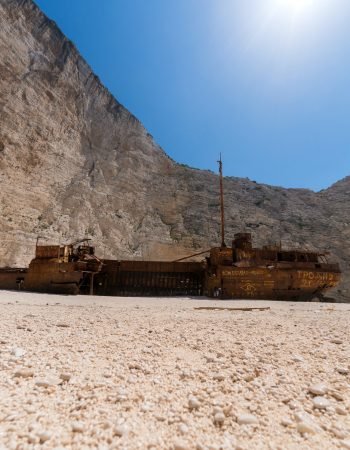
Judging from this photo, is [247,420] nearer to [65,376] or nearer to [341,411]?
[341,411]

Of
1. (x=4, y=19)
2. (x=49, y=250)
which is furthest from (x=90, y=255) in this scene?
(x=4, y=19)

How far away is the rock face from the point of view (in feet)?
91.2

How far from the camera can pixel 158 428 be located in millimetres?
1696

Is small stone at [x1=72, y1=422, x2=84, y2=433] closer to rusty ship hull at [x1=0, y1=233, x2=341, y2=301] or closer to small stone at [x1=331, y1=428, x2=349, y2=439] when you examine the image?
small stone at [x1=331, y1=428, x2=349, y2=439]

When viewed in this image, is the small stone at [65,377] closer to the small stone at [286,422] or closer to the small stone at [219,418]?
the small stone at [219,418]

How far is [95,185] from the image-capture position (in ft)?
111

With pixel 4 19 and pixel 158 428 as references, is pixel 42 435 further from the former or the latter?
pixel 4 19

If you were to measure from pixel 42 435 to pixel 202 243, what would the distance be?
34.9m

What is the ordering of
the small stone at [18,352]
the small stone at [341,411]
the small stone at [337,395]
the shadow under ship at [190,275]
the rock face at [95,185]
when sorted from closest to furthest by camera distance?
the small stone at [341,411]
the small stone at [337,395]
the small stone at [18,352]
the shadow under ship at [190,275]
the rock face at [95,185]

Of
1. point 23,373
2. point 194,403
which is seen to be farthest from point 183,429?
point 23,373

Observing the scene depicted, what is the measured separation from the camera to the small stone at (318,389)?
2.22m

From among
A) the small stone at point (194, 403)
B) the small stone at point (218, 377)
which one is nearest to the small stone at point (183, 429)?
the small stone at point (194, 403)

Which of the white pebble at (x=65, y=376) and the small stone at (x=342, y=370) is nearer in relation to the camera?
the white pebble at (x=65, y=376)

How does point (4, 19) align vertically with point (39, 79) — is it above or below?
above
